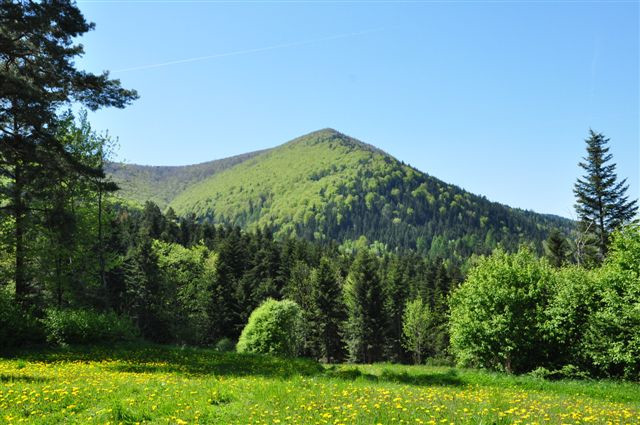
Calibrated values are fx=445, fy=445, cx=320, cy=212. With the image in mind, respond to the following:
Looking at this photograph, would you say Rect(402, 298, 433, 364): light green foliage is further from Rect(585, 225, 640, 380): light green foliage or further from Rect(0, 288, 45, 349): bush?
Rect(0, 288, 45, 349): bush

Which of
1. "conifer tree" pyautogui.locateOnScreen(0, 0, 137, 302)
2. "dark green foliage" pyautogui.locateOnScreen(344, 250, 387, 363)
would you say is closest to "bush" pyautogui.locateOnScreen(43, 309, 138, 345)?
"conifer tree" pyautogui.locateOnScreen(0, 0, 137, 302)

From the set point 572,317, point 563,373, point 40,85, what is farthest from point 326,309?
point 40,85

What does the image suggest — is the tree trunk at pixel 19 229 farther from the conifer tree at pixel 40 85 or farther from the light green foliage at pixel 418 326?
the light green foliage at pixel 418 326

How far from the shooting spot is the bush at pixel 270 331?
36.1 meters

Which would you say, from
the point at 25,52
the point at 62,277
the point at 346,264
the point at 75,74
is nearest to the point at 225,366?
the point at 75,74

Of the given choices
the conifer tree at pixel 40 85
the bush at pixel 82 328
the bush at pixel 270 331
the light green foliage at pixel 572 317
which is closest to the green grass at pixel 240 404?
the bush at pixel 82 328

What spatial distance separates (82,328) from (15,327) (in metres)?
2.64

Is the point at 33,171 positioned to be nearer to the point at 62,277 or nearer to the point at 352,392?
the point at 62,277

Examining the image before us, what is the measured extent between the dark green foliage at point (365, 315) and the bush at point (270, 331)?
28.6m

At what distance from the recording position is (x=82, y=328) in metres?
20.8

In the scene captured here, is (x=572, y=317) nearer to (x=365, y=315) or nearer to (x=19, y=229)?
(x=19, y=229)

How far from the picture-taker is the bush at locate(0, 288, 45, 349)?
61.4ft

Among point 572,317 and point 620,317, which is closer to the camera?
point 620,317

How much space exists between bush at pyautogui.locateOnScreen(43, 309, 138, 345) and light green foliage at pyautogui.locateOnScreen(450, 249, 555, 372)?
19.7 meters
